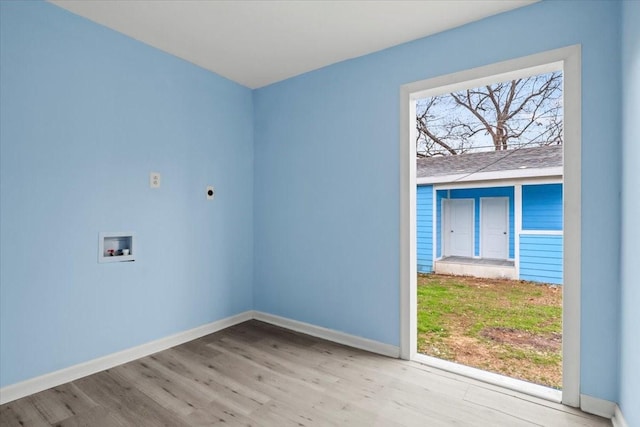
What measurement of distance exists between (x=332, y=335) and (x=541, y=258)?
4823 millimetres

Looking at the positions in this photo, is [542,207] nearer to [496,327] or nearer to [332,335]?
[496,327]

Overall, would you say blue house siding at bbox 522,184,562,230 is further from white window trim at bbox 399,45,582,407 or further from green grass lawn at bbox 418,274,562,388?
white window trim at bbox 399,45,582,407

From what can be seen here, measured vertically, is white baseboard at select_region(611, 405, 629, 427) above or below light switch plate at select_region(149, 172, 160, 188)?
below

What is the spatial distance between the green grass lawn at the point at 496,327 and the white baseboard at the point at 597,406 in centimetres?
51

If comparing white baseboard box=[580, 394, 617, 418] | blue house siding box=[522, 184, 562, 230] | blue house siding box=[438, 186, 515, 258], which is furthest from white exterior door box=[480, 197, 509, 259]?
white baseboard box=[580, 394, 617, 418]

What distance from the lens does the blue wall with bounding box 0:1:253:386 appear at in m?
2.02

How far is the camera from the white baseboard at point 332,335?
105 inches

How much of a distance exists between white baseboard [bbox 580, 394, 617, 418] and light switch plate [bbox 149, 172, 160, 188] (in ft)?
10.9

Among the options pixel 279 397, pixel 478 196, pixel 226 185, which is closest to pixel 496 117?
pixel 478 196

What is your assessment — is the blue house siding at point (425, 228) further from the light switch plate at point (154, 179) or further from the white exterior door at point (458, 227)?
the light switch plate at point (154, 179)

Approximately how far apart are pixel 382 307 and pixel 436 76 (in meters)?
1.87

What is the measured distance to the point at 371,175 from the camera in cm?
276

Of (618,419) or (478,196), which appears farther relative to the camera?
(478,196)

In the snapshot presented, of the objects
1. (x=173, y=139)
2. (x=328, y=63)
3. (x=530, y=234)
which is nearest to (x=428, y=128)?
(x=530, y=234)
